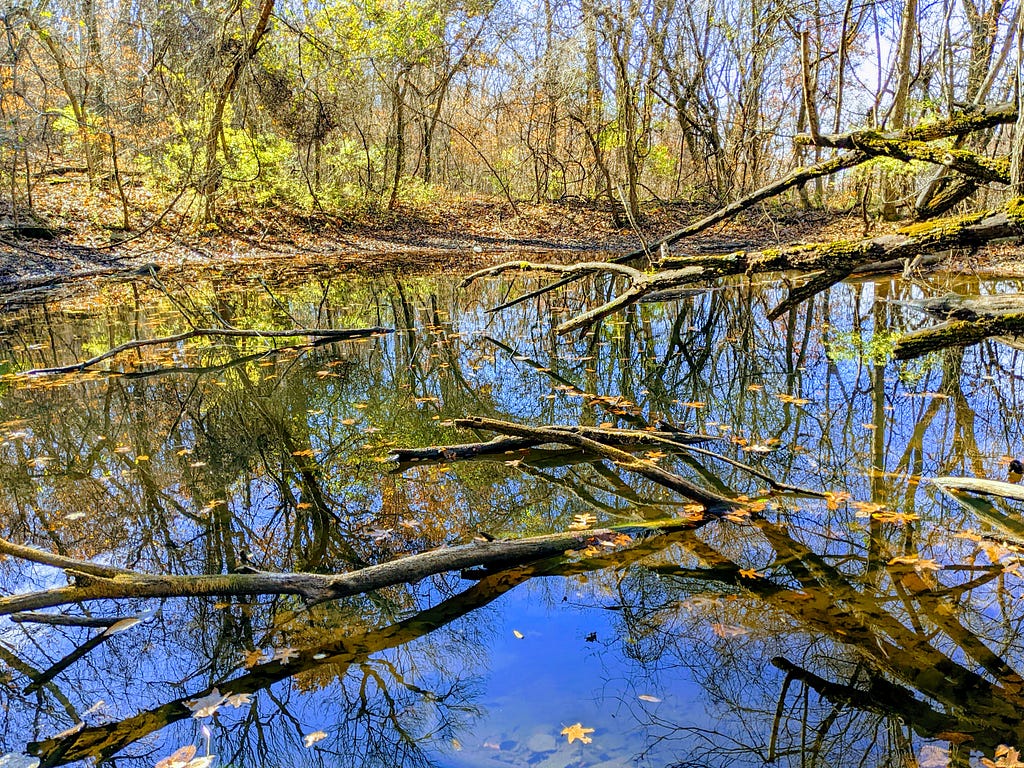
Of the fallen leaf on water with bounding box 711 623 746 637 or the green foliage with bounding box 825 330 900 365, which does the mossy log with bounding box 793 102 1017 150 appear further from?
the fallen leaf on water with bounding box 711 623 746 637

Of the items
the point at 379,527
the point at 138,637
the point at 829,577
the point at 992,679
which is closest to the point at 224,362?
the point at 379,527

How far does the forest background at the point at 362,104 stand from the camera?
15.8m

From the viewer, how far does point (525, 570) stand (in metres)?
3.91

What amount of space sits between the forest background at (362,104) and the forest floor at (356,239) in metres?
0.31

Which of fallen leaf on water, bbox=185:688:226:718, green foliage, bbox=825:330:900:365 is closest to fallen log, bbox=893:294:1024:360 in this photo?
green foliage, bbox=825:330:900:365

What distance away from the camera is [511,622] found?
352 centimetres

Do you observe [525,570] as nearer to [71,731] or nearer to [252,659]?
[252,659]

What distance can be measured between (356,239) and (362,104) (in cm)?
547

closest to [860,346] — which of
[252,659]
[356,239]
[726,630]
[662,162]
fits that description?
[726,630]

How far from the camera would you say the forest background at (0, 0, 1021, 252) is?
1575 centimetres

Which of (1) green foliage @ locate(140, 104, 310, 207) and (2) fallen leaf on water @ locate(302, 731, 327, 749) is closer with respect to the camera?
(2) fallen leaf on water @ locate(302, 731, 327, 749)

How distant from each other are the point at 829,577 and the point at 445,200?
24.9 m

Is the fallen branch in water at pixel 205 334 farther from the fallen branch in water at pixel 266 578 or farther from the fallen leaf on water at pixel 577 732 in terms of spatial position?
the fallen leaf on water at pixel 577 732

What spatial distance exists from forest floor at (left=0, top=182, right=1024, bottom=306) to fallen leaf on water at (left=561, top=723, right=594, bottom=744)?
1226 centimetres
